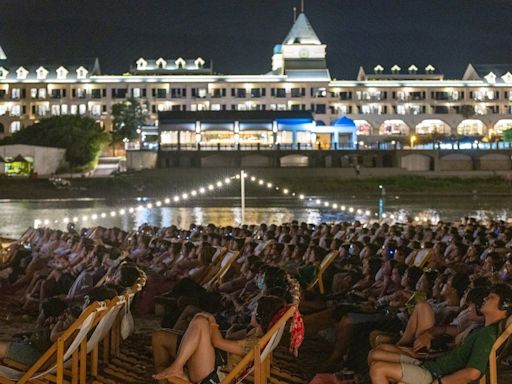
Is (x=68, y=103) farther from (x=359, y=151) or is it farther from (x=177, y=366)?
(x=177, y=366)

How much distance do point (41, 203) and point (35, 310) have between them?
33.4m

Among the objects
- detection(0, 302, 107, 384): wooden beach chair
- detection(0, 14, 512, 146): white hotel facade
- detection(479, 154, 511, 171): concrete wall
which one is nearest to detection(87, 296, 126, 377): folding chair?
detection(0, 302, 107, 384): wooden beach chair

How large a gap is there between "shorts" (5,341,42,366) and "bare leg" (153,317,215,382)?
4.80 feet

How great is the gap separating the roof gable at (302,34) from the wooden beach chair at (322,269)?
315ft

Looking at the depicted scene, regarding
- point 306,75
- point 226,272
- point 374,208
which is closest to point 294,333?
point 226,272

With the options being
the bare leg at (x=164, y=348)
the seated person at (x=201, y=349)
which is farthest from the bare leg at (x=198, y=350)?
the bare leg at (x=164, y=348)

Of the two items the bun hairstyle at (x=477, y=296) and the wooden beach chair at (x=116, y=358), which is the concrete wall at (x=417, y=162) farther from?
the bun hairstyle at (x=477, y=296)

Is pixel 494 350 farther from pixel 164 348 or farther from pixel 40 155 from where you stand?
pixel 40 155

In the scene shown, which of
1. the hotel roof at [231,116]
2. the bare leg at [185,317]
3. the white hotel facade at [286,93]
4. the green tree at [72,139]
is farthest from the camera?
the white hotel facade at [286,93]

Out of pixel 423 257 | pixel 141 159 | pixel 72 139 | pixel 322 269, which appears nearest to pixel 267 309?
pixel 322 269

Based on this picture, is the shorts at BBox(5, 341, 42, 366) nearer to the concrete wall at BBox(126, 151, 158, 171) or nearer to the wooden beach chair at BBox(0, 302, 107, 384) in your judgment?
the wooden beach chair at BBox(0, 302, 107, 384)

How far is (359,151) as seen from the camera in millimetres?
68312

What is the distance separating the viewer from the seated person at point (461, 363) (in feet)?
18.3

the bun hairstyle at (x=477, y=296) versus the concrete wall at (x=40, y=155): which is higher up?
the concrete wall at (x=40, y=155)
